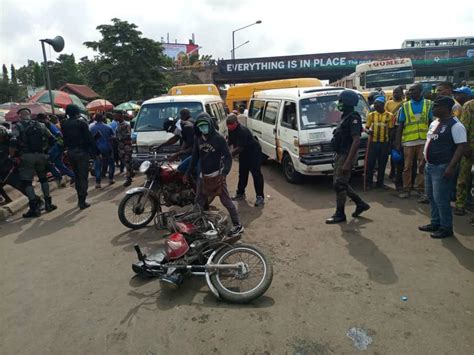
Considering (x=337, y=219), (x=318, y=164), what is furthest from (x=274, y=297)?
(x=318, y=164)

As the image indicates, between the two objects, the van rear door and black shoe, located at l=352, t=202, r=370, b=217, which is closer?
black shoe, located at l=352, t=202, r=370, b=217

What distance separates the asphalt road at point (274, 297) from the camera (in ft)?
9.43

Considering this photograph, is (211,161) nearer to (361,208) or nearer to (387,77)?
(361,208)

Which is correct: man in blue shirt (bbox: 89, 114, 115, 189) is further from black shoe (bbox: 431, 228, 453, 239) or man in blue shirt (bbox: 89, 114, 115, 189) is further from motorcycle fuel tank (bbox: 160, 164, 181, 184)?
black shoe (bbox: 431, 228, 453, 239)

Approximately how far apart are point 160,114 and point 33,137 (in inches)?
118

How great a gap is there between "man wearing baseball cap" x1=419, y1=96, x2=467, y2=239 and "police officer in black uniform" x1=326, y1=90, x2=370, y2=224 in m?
0.91

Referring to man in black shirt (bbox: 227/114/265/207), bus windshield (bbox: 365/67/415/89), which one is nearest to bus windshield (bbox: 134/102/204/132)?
man in black shirt (bbox: 227/114/265/207)

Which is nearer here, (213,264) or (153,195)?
(213,264)

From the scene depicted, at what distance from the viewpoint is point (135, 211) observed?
5.50m

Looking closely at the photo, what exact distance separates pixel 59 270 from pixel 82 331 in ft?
4.89

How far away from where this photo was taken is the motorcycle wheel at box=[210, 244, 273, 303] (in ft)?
11.0

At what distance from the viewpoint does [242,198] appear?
7082 mm

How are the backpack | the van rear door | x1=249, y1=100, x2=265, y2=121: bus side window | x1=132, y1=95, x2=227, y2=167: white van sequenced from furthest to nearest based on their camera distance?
1. x1=249, y1=100, x2=265, y2=121: bus side window
2. x1=132, y1=95, x2=227, y2=167: white van
3. the van rear door
4. the backpack

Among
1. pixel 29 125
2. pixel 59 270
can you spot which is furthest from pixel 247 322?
pixel 29 125
